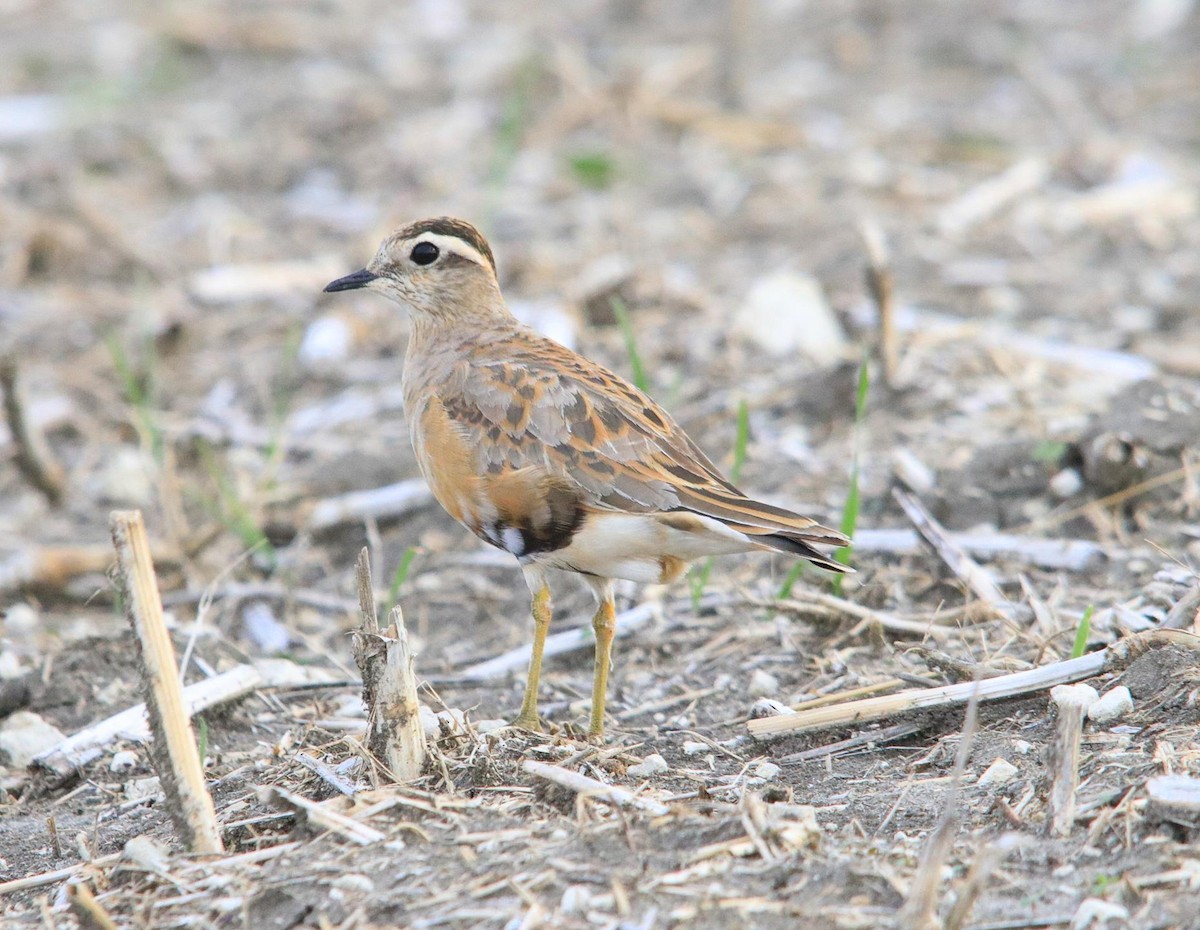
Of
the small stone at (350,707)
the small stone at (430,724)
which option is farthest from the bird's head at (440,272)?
the small stone at (430,724)

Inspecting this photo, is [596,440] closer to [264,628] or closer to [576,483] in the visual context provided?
[576,483]

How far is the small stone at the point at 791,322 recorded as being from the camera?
26.7 feet

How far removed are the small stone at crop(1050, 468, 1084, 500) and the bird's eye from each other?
271 centimetres

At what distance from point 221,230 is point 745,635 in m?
5.71

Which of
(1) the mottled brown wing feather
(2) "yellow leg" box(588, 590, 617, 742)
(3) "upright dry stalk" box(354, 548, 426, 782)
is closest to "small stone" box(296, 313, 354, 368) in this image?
(1) the mottled brown wing feather

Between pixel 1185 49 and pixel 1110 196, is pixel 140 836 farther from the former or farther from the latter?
pixel 1185 49

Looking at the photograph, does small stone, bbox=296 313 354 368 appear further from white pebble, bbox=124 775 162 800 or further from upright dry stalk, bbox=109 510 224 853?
upright dry stalk, bbox=109 510 224 853

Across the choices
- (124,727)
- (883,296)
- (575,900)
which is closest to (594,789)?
(575,900)

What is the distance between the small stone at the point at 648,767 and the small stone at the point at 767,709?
1.31 feet

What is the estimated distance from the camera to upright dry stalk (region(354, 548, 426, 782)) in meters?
4.33

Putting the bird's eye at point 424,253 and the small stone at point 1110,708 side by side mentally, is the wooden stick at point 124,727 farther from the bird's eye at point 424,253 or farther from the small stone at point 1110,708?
the small stone at point 1110,708

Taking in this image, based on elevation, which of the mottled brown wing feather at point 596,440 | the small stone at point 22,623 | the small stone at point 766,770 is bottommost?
the small stone at point 766,770

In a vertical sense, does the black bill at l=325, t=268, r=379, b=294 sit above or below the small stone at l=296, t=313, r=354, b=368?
above

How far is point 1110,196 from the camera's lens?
992cm
